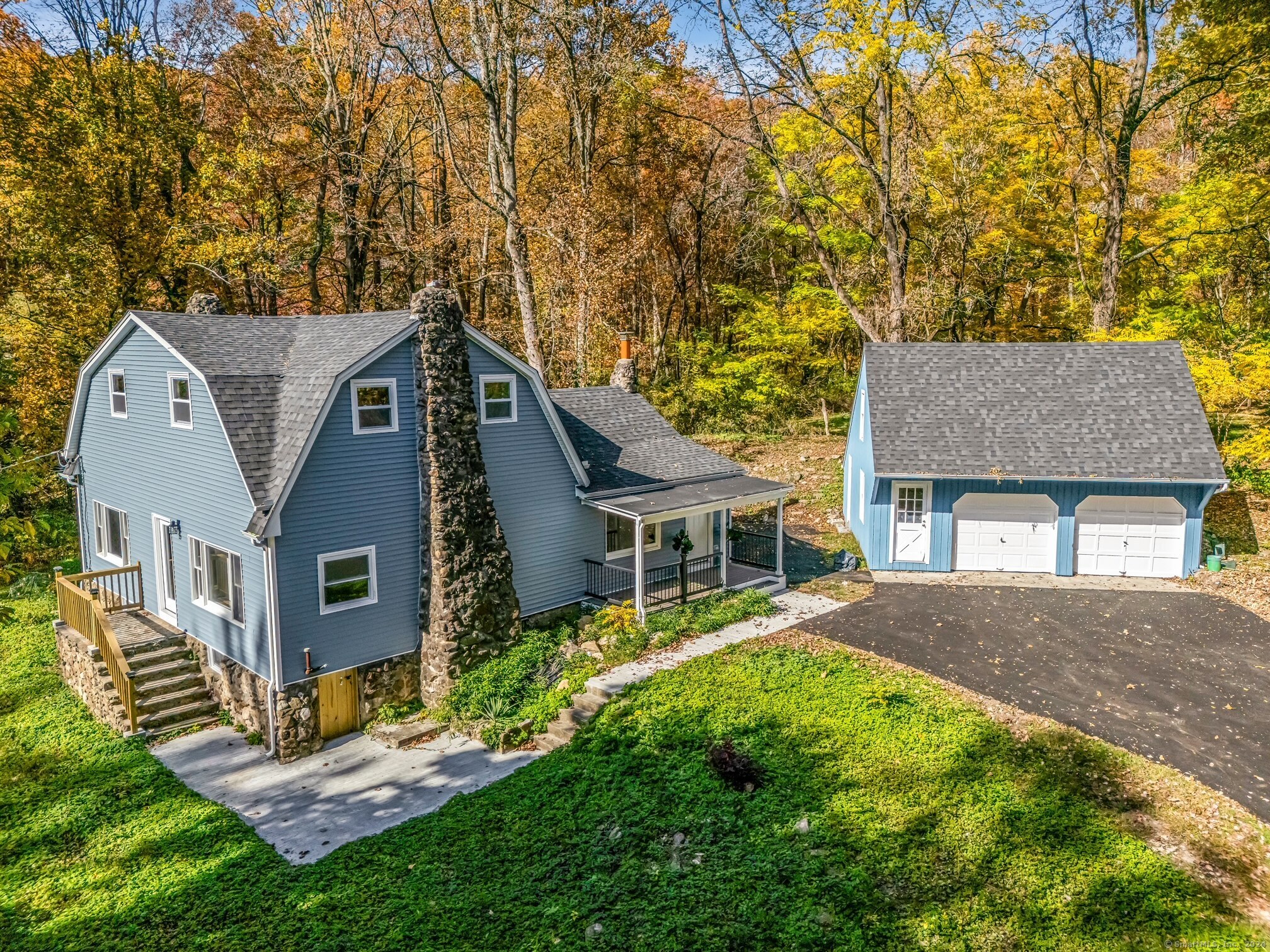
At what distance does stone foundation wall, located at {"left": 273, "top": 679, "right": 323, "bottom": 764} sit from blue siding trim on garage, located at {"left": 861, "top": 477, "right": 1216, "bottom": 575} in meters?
12.4

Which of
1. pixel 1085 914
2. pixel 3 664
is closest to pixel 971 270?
pixel 1085 914

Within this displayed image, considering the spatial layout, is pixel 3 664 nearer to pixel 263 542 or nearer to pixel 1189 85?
pixel 263 542

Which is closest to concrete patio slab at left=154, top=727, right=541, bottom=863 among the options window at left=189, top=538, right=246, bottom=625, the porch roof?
window at left=189, top=538, right=246, bottom=625

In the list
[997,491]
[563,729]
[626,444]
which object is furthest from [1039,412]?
[563,729]

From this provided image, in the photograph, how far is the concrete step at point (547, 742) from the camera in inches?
458

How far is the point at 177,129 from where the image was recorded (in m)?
21.7

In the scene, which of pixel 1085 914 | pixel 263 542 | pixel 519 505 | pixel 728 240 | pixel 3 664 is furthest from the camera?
pixel 728 240

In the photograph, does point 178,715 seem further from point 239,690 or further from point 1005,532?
point 1005,532

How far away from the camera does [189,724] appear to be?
13320 mm

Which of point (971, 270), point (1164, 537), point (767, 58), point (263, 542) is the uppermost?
point (767, 58)

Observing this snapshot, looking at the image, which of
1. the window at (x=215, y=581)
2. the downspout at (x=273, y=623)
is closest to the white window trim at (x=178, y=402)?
the window at (x=215, y=581)

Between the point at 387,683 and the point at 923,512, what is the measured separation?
12141 mm

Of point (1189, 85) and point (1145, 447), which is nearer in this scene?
point (1145, 447)

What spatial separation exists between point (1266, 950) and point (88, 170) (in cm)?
2653
